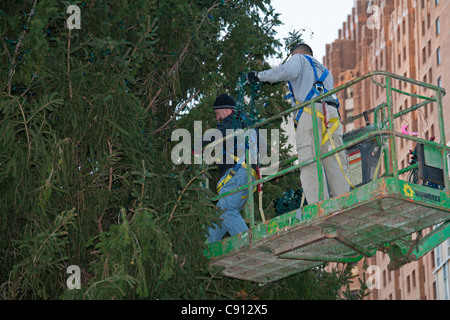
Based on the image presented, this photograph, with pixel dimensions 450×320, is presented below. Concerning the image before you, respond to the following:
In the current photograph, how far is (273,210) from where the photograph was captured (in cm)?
1481

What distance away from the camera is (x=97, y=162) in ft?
39.3

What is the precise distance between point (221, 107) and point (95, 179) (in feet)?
7.06

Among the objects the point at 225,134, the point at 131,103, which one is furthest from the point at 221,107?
the point at 131,103

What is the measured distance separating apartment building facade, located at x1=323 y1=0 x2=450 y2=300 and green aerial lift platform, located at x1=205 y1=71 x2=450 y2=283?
39608 mm

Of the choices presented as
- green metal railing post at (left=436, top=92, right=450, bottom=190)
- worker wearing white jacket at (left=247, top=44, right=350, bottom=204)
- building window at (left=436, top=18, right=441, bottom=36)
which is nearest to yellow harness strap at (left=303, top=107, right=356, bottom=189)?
worker wearing white jacket at (left=247, top=44, right=350, bottom=204)

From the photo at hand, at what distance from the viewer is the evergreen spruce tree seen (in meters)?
11.0

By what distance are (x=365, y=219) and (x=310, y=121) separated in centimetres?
144

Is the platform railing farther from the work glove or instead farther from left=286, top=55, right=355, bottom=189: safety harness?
the work glove

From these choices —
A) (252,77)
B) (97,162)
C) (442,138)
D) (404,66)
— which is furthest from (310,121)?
(404,66)

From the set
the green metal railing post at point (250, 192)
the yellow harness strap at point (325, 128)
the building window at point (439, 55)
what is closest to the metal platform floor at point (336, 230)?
the green metal railing post at point (250, 192)

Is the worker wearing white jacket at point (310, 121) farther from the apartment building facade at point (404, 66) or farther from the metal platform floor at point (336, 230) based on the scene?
the apartment building facade at point (404, 66)

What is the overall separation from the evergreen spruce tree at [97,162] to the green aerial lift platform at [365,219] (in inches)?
25.9

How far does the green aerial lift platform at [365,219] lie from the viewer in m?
10.8
